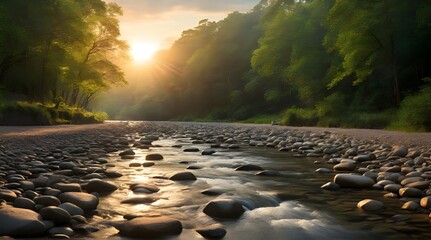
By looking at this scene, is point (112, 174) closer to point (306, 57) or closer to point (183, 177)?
point (183, 177)

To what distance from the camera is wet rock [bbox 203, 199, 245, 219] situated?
363cm

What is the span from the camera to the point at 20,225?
2924 millimetres

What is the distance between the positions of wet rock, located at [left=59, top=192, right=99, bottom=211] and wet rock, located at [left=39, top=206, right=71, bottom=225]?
52 centimetres

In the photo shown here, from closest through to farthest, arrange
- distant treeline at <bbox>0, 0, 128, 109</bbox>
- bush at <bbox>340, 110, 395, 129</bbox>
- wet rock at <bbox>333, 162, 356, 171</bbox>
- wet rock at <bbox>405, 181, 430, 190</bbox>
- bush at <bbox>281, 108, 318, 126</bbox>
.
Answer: wet rock at <bbox>405, 181, 430, 190</bbox> → wet rock at <bbox>333, 162, 356, 171</bbox> → bush at <bbox>340, 110, 395, 129</bbox> → distant treeline at <bbox>0, 0, 128, 109</bbox> → bush at <bbox>281, 108, 318, 126</bbox>

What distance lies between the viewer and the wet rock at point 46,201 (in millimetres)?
3631

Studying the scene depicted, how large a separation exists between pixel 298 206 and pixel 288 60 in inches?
1319

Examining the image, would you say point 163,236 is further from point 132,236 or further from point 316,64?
point 316,64

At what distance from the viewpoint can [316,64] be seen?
90.7ft

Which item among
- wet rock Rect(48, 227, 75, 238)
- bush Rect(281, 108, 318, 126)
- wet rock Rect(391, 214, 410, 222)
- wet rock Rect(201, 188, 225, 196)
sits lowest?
wet rock Rect(201, 188, 225, 196)

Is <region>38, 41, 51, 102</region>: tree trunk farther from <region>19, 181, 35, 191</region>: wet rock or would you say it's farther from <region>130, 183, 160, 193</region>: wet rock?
<region>130, 183, 160, 193</region>: wet rock

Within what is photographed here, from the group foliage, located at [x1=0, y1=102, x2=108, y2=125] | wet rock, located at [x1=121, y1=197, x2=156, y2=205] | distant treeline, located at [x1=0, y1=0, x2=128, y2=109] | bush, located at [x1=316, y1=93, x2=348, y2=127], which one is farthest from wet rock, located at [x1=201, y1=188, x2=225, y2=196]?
bush, located at [x1=316, y1=93, x2=348, y2=127]

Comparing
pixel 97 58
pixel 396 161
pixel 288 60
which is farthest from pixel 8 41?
pixel 288 60

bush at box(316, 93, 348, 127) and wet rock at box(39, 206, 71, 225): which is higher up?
bush at box(316, 93, 348, 127)

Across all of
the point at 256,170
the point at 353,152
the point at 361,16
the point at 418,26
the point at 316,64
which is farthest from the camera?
the point at 316,64
